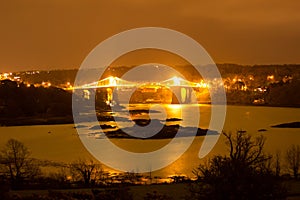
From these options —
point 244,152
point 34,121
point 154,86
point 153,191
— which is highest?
point 154,86

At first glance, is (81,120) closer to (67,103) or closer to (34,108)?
(34,108)

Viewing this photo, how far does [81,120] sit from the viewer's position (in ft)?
66.3

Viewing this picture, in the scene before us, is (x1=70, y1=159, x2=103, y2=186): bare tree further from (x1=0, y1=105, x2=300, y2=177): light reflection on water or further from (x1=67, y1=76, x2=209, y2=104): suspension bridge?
(x1=67, y1=76, x2=209, y2=104): suspension bridge

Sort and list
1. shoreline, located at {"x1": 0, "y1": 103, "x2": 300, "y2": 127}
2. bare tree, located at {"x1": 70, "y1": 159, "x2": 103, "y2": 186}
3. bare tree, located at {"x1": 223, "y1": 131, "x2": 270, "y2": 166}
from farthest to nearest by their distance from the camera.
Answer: shoreline, located at {"x1": 0, "y1": 103, "x2": 300, "y2": 127}
bare tree, located at {"x1": 70, "y1": 159, "x2": 103, "y2": 186}
bare tree, located at {"x1": 223, "y1": 131, "x2": 270, "y2": 166}

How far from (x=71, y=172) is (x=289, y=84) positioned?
88.4 feet

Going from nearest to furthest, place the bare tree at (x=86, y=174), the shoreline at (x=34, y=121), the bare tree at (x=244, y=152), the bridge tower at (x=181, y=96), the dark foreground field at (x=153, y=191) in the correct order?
the bare tree at (x=244, y=152), the dark foreground field at (x=153, y=191), the bare tree at (x=86, y=174), the shoreline at (x=34, y=121), the bridge tower at (x=181, y=96)

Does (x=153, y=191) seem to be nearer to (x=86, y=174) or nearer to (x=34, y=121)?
(x=86, y=174)

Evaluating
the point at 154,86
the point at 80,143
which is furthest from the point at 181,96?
the point at 80,143

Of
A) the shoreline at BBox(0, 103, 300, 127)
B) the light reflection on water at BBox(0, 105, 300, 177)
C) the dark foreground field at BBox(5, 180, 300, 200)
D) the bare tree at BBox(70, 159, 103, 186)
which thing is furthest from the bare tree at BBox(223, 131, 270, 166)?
the shoreline at BBox(0, 103, 300, 127)

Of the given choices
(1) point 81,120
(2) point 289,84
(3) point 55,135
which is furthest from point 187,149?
(2) point 289,84

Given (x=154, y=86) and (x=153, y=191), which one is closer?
(x=153, y=191)

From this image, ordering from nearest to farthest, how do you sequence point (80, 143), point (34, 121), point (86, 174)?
1. point (86, 174)
2. point (80, 143)
3. point (34, 121)

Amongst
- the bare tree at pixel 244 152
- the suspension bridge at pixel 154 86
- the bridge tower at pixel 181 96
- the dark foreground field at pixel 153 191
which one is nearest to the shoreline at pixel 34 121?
the suspension bridge at pixel 154 86

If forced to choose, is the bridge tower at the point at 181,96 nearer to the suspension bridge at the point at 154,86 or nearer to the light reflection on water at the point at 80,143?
the suspension bridge at the point at 154,86
